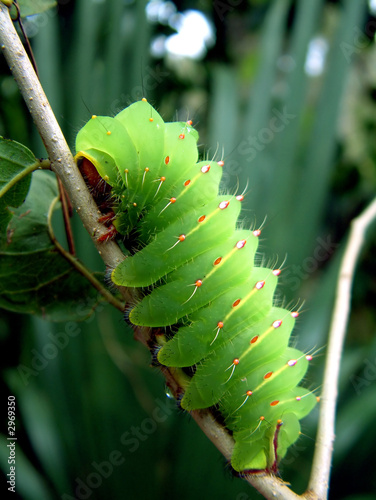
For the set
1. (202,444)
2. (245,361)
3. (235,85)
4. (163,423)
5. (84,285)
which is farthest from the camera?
(235,85)

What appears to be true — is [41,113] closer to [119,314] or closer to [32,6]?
[32,6]

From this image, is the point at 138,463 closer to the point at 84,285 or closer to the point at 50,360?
the point at 50,360

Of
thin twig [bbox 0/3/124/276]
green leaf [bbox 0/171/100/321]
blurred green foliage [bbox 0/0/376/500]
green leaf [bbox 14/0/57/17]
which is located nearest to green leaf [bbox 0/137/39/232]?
thin twig [bbox 0/3/124/276]

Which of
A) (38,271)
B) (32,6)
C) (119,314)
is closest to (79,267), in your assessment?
(38,271)

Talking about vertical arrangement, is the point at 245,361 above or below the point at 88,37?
below

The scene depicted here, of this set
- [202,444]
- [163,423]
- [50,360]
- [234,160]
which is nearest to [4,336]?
[50,360]

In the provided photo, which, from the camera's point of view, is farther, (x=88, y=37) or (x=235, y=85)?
(x=235, y=85)

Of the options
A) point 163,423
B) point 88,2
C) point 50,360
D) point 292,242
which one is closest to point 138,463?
point 163,423

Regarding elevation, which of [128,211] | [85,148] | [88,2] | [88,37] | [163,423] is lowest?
[163,423]

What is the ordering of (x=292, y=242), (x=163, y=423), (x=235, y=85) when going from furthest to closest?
(x=235, y=85) → (x=292, y=242) → (x=163, y=423)
